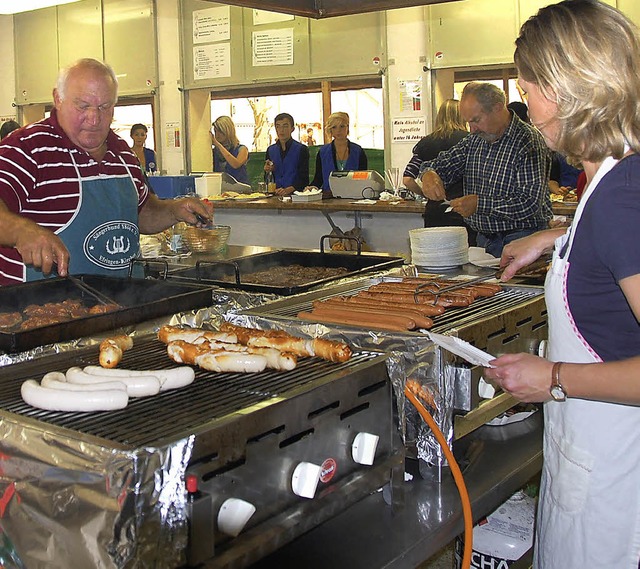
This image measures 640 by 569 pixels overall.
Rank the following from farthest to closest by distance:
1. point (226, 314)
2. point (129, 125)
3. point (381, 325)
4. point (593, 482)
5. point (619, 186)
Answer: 1. point (129, 125)
2. point (226, 314)
3. point (381, 325)
4. point (593, 482)
5. point (619, 186)

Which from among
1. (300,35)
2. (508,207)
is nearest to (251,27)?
(300,35)

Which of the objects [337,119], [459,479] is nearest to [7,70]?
[337,119]

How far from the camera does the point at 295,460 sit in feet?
5.19

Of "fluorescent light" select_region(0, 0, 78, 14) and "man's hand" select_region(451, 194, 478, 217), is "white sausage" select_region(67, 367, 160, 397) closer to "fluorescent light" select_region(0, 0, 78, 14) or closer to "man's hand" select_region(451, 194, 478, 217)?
"man's hand" select_region(451, 194, 478, 217)

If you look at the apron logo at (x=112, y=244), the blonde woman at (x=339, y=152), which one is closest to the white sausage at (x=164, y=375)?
the apron logo at (x=112, y=244)

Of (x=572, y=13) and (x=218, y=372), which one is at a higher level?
(x=572, y=13)

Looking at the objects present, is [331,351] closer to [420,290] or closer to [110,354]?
[110,354]

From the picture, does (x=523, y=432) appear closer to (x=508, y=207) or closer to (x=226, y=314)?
(x=226, y=314)

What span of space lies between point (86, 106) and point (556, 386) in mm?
2248

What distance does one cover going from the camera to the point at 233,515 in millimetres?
1421

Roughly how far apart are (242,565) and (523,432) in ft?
4.50

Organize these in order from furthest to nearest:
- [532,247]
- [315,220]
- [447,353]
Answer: [315,220]
[532,247]
[447,353]

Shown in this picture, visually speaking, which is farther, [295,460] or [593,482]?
[593,482]

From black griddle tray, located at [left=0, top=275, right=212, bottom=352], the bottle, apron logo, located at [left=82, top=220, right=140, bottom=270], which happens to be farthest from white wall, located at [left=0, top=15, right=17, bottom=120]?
black griddle tray, located at [left=0, top=275, right=212, bottom=352]
